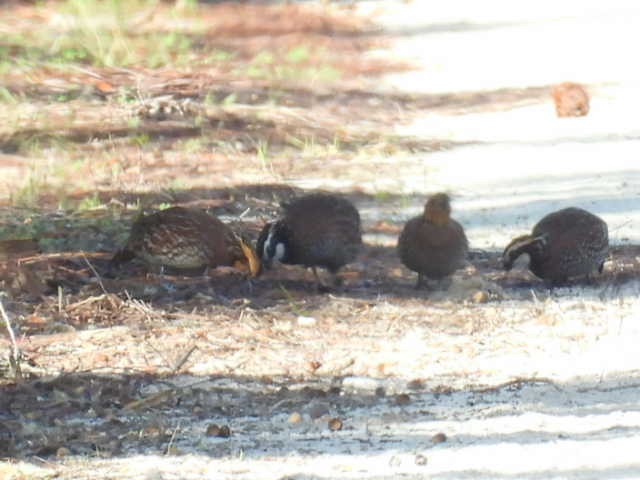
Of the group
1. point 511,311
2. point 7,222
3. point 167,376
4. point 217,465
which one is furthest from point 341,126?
point 217,465

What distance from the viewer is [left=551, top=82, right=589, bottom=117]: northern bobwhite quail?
1678 cm

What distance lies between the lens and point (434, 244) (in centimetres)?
1000

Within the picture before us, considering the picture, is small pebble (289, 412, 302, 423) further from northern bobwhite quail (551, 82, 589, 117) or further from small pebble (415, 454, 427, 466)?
northern bobwhite quail (551, 82, 589, 117)

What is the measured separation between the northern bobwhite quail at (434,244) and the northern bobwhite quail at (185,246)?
1141 millimetres

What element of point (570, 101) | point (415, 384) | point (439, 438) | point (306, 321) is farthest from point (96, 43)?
point (439, 438)

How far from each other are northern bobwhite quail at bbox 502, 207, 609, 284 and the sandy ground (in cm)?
17

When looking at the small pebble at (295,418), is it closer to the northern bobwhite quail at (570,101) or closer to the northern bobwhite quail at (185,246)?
the northern bobwhite quail at (185,246)

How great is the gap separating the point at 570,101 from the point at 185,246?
7833 millimetres

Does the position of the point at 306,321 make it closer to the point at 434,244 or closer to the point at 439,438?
the point at 434,244

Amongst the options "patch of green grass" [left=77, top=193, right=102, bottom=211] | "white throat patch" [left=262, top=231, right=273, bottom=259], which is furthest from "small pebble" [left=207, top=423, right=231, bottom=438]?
"patch of green grass" [left=77, top=193, right=102, bottom=211]

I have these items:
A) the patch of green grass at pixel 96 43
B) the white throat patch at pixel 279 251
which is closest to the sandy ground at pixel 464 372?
the white throat patch at pixel 279 251

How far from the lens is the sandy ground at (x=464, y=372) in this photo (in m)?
6.48

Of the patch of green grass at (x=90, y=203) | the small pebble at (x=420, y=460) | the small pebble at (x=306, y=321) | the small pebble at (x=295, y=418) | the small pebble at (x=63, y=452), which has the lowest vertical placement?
the small pebble at (x=295, y=418)

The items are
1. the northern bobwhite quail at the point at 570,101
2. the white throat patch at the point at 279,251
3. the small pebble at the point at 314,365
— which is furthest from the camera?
the northern bobwhite quail at the point at 570,101
